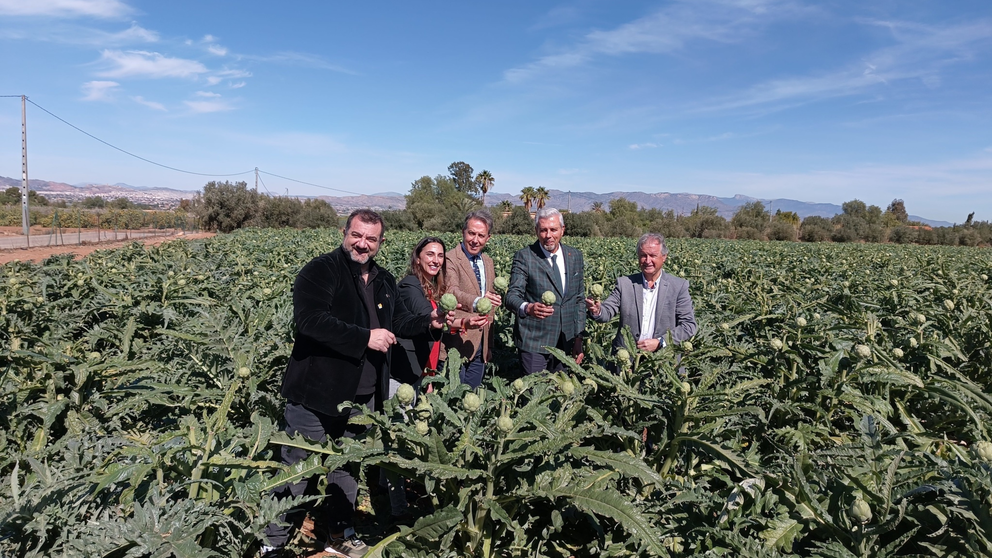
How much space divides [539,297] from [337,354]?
182cm

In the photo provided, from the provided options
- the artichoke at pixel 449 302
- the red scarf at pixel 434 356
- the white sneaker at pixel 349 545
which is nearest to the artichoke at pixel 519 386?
the artichoke at pixel 449 302

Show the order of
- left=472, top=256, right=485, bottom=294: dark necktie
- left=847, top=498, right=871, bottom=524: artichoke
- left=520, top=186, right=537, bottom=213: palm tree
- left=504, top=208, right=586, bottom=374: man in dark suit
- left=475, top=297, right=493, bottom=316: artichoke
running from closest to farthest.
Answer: left=847, top=498, right=871, bottom=524: artichoke → left=475, top=297, right=493, bottom=316: artichoke → left=504, top=208, right=586, bottom=374: man in dark suit → left=472, top=256, right=485, bottom=294: dark necktie → left=520, top=186, right=537, bottom=213: palm tree

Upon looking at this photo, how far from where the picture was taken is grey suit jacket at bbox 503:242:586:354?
4.11 meters

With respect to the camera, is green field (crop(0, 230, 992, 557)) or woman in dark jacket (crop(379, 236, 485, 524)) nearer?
green field (crop(0, 230, 992, 557))

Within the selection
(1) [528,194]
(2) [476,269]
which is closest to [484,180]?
(1) [528,194]

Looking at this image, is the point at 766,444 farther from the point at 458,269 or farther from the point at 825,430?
the point at 458,269

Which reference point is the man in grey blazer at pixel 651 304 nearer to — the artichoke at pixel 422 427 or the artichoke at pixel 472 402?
the artichoke at pixel 472 402

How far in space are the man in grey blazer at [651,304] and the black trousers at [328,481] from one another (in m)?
1.88

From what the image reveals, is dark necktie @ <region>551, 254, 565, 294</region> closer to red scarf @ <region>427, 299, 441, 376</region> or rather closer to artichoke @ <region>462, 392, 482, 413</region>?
red scarf @ <region>427, 299, 441, 376</region>

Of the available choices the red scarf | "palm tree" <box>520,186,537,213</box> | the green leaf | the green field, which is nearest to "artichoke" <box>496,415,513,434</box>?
the green field

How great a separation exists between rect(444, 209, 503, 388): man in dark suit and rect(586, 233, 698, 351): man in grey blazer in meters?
0.94

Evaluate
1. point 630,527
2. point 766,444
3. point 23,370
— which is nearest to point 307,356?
point 23,370

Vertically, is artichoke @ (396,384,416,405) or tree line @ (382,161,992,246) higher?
tree line @ (382,161,992,246)

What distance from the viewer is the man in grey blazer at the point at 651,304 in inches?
149
